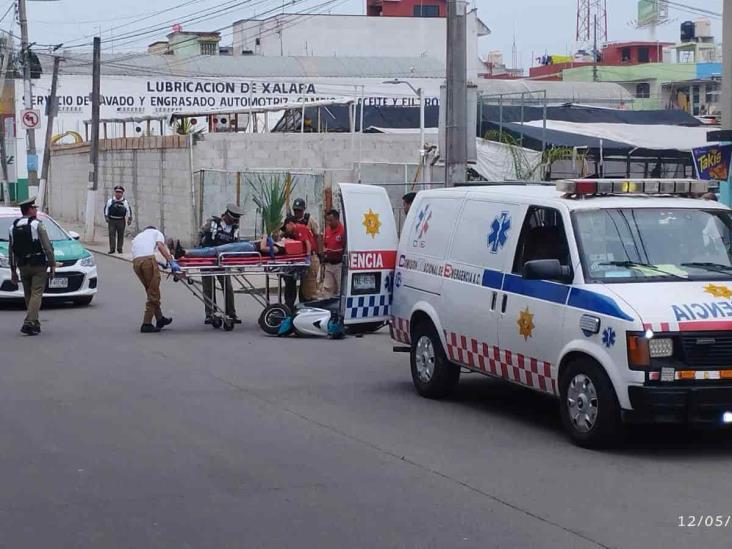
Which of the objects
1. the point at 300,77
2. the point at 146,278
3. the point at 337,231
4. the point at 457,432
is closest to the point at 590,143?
the point at 337,231

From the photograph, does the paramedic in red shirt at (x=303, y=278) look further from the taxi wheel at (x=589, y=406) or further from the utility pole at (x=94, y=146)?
the utility pole at (x=94, y=146)

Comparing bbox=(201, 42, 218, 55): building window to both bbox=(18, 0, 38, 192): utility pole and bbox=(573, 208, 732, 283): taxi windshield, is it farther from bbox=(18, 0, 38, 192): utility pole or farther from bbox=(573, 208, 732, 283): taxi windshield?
bbox=(573, 208, 732, 283): taxi windshield

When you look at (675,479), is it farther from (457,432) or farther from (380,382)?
(380,382)

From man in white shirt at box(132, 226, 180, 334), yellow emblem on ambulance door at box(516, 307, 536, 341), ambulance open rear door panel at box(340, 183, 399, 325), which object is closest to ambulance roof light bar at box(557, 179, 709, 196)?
yellow emblem on ambulance door at box(516, 307, 536, 341)

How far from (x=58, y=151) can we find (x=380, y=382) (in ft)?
129

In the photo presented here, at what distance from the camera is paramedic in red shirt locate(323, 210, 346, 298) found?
1775 cm

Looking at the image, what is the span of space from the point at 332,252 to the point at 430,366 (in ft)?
23.0

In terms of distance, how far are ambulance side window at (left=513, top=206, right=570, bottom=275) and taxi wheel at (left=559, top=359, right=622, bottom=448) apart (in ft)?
3.34

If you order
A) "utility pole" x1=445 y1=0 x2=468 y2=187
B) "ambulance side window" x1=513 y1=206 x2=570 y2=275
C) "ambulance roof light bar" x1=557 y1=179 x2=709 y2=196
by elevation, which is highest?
"utility pole" x1=445 y1=0 x2=468 y2=187

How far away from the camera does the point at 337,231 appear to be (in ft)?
59.0

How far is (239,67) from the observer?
213 ft

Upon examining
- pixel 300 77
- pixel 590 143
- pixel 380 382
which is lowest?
pixel 380 382

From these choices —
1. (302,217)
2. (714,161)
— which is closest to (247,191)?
(302,217)
